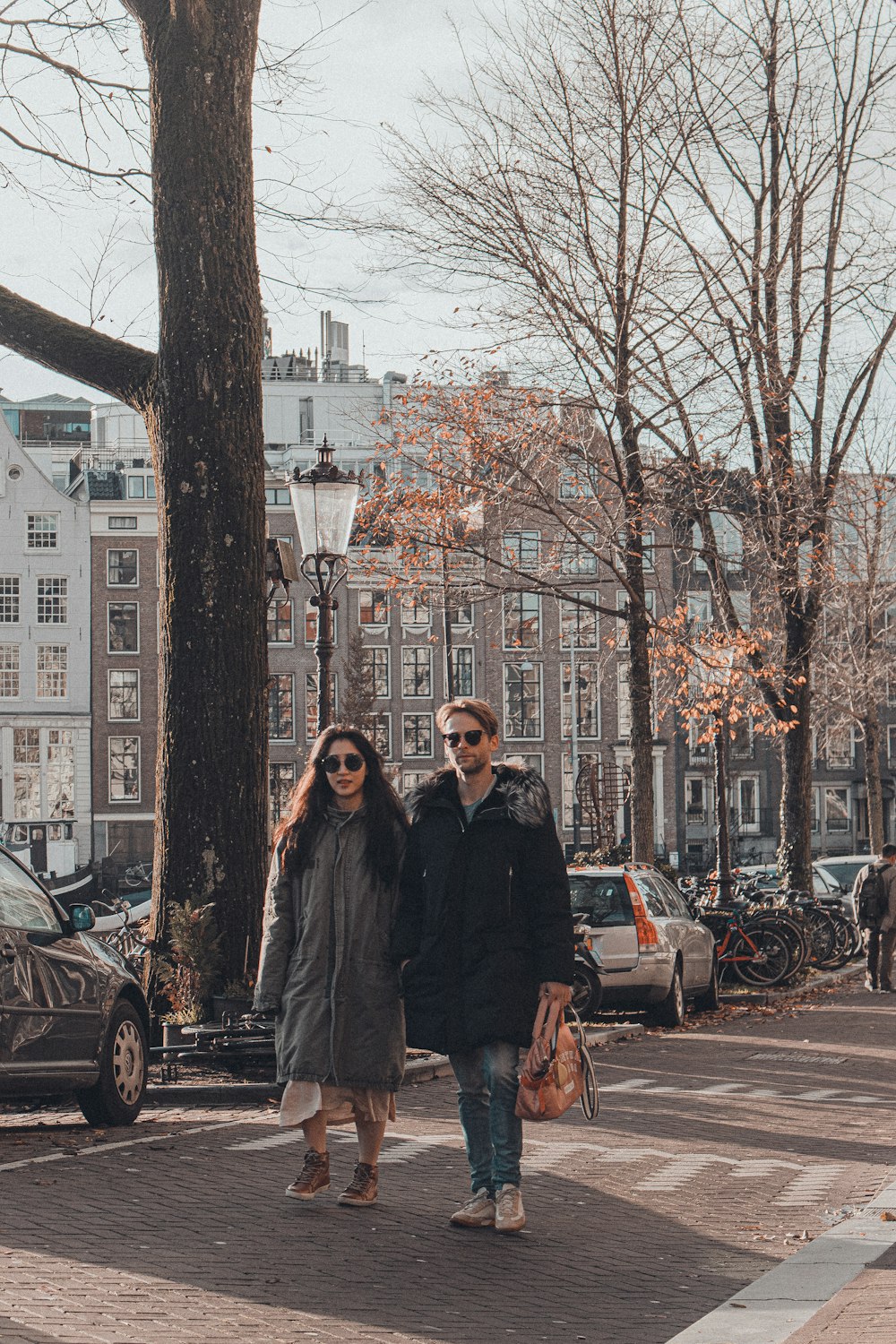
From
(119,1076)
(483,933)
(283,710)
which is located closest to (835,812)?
(283,710)

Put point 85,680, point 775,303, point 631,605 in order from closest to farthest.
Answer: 1. point 631,605
2. point 775,303
3. point 85,680

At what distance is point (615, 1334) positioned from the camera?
216 inches

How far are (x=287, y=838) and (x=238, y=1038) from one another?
222 inches

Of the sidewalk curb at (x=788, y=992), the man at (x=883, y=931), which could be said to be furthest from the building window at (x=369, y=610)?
the man at (x=883, y=931)

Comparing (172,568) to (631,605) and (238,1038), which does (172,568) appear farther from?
(631,605)

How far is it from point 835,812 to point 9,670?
1377 inches

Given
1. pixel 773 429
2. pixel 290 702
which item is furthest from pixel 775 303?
pixel 290 702

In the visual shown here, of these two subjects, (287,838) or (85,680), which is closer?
(287,838)

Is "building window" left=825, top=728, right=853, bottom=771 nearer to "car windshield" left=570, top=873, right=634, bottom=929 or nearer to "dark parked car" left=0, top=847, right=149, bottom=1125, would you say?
"car windshield" left=570, top=873, right=634, bottom=929

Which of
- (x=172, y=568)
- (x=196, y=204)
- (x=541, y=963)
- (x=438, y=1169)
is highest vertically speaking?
(x=196, y=204)

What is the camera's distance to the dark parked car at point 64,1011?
9211 mm

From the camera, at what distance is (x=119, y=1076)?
33.6 feet

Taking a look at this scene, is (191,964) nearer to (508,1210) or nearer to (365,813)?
(365,813)

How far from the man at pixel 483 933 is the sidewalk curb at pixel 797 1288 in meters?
1.06
